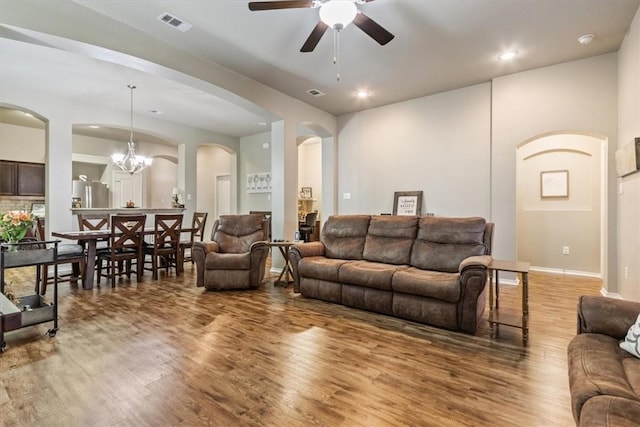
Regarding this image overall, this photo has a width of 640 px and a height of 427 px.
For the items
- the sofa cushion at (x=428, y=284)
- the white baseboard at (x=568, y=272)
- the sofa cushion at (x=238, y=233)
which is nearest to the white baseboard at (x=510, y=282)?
the white baseboard at (x=568, y=272)

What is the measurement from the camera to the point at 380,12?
3.00 metres

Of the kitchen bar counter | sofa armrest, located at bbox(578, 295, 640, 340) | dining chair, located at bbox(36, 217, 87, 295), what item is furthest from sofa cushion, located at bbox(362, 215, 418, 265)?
the kitchen bar counter

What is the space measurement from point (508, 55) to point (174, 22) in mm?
3844

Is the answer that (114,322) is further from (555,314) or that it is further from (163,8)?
(555,314)

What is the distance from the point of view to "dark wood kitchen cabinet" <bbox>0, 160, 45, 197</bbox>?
7020mm

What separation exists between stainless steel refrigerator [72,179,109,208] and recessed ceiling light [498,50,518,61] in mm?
8970

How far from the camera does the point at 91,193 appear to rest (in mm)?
8031

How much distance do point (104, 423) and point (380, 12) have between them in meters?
3.71

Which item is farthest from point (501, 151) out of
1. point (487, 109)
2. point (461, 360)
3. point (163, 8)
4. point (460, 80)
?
point (163, 8)

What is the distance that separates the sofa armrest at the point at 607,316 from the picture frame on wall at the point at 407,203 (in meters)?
3.57

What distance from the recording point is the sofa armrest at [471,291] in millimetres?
2658

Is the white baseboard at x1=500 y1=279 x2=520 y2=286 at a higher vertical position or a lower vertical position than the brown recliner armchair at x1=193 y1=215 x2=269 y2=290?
lower

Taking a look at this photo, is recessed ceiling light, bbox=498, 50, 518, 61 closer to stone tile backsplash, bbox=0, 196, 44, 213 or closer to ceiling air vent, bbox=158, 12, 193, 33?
ceiling air vent, bbox=158, 12, 193, 33

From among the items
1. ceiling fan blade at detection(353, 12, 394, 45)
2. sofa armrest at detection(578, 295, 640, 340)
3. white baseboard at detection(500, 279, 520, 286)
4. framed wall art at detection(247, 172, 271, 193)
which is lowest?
white baseboard at detection(500, 279, 520, 286)
